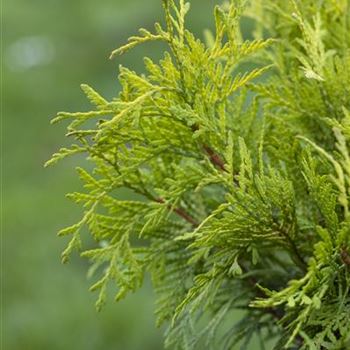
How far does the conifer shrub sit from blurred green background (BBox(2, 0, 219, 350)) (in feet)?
9.54

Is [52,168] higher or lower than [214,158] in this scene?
higher

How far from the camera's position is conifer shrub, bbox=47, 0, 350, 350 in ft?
5.29

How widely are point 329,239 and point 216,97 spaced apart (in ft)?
1.50

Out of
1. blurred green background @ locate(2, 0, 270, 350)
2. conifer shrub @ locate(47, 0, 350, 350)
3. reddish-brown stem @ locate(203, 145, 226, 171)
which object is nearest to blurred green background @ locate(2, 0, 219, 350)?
blurred green background @ locate(2, 0, 270, 350)

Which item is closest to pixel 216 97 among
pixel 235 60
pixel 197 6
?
pixel 235 60

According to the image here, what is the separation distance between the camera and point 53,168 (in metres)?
6.49

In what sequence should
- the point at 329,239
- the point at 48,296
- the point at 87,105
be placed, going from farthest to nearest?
the point at 87,105 < the point at 48,296 < the point at 329,239

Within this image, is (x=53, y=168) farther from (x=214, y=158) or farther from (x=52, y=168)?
(x=214, y=158)

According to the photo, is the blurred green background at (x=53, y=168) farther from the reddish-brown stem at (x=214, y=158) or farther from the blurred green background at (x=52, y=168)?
the reddish-brown stem at (x=214, y=158)

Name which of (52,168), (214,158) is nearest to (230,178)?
(214,158)

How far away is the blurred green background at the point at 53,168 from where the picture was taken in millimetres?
4980

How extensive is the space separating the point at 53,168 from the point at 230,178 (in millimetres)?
4984

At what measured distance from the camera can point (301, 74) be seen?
6.82 feet

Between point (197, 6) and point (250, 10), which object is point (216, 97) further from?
point (197, 6)
